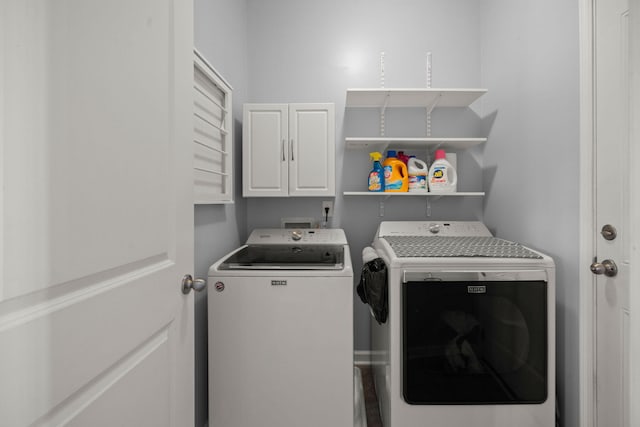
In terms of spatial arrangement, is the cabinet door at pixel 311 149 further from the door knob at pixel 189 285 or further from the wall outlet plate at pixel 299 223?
the door knob at pixel 189 285

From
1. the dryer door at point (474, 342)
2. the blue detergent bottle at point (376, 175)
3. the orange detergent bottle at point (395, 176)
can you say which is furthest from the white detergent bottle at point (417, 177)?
the dryer door at point (474, 342)

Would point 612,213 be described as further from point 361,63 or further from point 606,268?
point 361,63

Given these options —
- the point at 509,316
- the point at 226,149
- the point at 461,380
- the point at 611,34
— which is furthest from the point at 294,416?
the point at 611,34

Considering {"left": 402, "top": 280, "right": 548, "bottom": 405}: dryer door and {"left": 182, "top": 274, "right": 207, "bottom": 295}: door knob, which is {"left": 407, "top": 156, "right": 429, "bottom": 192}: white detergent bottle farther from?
{"left": 182, "top": 274, "right": 207, "bottom": 295}: door knob

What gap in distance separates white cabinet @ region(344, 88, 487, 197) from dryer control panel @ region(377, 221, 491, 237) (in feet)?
0.69

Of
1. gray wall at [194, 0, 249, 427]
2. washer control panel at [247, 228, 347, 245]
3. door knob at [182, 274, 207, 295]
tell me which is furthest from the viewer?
washer control panel at [247, 228, 347, 245]

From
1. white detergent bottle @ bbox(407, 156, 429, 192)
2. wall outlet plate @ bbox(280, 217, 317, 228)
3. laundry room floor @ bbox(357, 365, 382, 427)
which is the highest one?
white detergent bottle @ bbox(407, 156, 429, 192)

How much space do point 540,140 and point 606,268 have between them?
736 millimetres

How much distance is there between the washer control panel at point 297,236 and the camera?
1963mm

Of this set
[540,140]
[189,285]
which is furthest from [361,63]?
[189,285]

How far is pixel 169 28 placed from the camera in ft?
2.83

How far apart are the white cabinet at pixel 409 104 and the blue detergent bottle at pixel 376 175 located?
67 mm

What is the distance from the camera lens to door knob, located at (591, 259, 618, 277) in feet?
3.99

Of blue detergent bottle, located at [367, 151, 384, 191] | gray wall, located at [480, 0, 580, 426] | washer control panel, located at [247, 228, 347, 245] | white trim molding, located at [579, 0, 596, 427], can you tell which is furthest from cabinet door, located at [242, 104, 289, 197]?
white trim molding, located at [579, 0, 596, 427]
